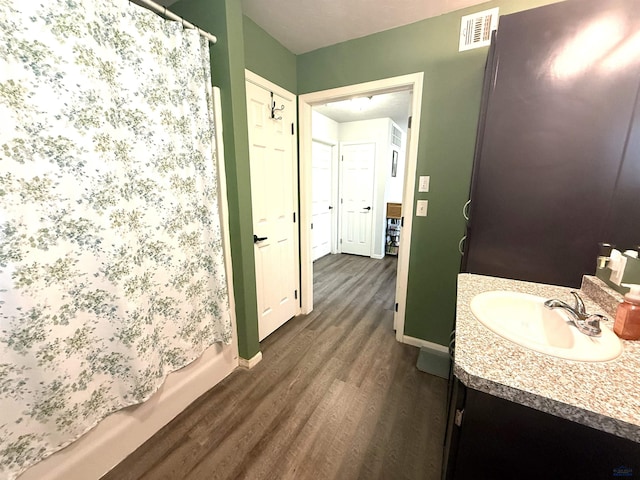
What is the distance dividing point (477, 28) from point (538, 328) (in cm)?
176

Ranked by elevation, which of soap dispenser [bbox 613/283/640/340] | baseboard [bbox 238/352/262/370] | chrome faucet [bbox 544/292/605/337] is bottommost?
baseboard [bbox 238/352/262/370]

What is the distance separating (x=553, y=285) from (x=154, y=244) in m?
1.92

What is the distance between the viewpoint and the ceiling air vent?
60.6 inches

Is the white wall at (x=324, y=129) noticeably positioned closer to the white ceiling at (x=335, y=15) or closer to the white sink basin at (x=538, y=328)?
the white ceiling at (x=335, y=15)

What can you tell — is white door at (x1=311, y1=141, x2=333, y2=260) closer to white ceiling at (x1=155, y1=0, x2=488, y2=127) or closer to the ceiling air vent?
white ceiling at (x1=155, y1=0, x2=488, y2=127)

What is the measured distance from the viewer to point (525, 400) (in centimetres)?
58

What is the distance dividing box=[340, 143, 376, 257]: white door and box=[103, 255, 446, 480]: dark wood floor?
8.47 ft

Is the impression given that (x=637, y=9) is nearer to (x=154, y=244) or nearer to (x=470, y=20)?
(x=470, y=20)

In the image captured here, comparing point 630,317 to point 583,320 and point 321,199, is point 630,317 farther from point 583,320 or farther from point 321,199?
point 321,199

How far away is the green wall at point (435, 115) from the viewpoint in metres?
1.67

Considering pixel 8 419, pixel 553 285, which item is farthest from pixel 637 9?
pixel 8 419

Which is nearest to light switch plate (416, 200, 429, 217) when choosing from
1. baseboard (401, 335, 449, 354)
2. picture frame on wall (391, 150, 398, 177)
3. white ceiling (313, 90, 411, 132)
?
baseboard (401, 335, 449, 354)

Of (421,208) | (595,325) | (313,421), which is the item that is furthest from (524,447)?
(421,208)

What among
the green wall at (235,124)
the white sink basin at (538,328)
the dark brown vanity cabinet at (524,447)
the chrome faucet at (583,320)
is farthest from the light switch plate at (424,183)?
the dark brown vanity cabinet at (524,447)
